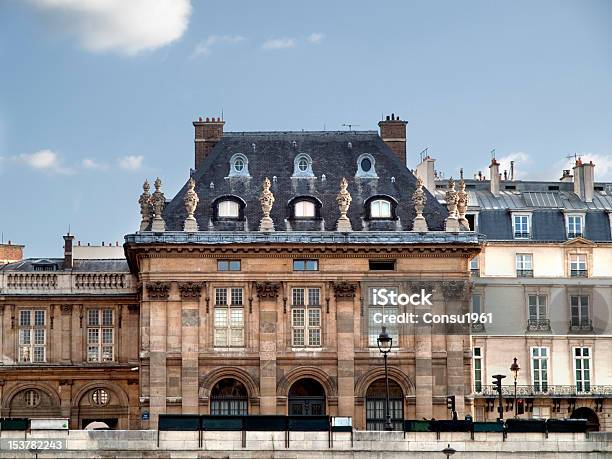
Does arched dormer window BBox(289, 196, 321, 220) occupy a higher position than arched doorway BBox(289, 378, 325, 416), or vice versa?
arched dormer window BBox(289, 196, 321, 220)

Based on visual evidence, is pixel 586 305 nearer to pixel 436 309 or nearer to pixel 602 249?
pixel 602 249

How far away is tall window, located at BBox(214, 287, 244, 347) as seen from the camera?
7494 cm

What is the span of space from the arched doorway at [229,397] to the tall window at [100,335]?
11.4 metres

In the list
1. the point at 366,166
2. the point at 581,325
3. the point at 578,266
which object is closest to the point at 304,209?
the point at 366,166

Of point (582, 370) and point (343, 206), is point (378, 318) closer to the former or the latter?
point (343, 206)

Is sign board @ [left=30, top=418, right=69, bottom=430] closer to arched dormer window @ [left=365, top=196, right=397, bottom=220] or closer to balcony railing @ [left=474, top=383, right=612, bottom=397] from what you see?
arched dormer window @ [left=365, top=196, right=397, bottom=220]

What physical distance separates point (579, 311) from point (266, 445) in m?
29.6

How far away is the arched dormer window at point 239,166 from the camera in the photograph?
7931cm

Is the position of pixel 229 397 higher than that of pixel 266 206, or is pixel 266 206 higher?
pixel 266 206

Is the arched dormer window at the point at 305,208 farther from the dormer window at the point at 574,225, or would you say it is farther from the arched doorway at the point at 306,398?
the dormer window at the point at 574,225

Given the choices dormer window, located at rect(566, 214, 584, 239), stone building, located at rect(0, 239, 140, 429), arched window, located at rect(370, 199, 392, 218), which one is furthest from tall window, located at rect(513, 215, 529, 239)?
stone building, located at rect(0, 239, 140, 429)

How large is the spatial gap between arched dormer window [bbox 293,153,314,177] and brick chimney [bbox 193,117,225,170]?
17.6ft

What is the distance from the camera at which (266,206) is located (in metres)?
75.4

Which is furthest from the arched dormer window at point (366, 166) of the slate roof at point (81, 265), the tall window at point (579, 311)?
the slate roof at point (81, 265)
